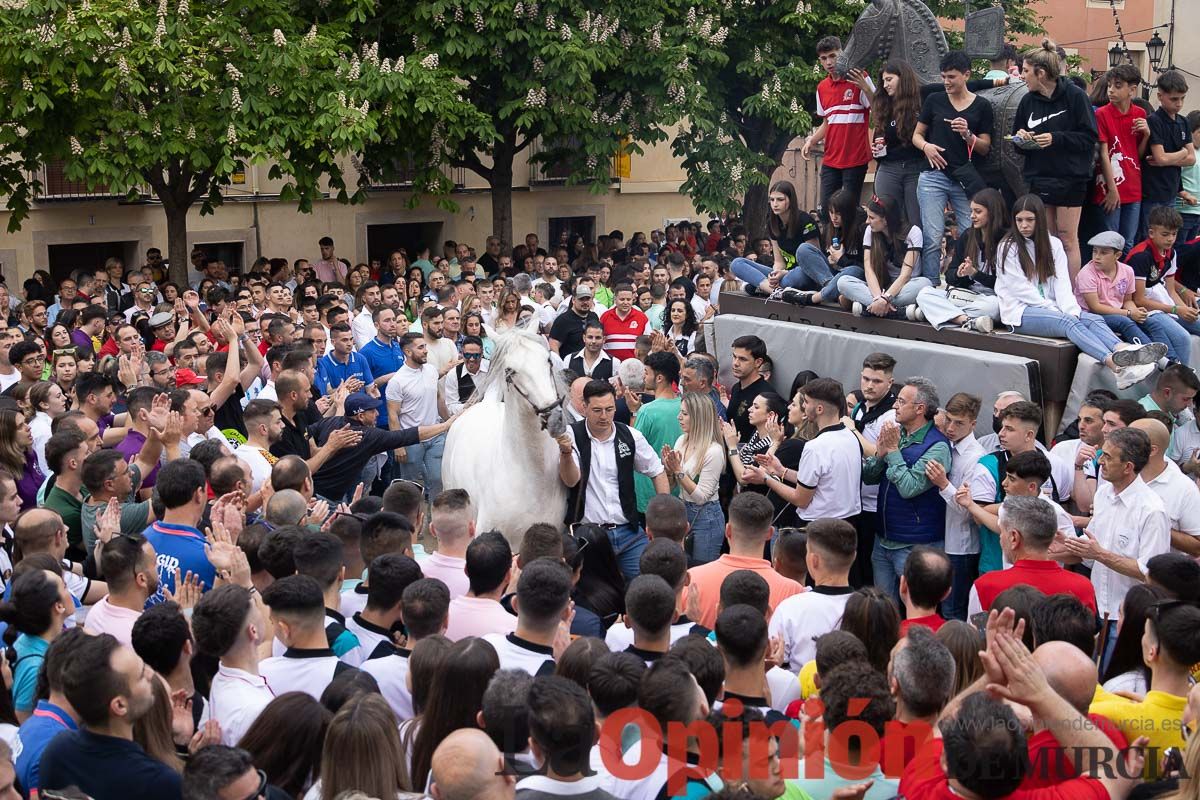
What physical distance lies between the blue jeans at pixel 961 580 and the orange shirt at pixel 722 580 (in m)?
1.97

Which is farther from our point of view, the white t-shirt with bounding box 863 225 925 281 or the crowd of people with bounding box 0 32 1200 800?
the white t-shirt with bounding box 863 225 925 281

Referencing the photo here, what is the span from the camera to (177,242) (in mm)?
17562

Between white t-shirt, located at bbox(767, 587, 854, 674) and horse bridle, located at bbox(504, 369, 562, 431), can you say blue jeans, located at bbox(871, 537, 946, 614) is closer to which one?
horse bridle, located at bbox(504, 369, 562, 431)

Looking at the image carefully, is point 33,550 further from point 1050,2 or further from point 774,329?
point 1050,2

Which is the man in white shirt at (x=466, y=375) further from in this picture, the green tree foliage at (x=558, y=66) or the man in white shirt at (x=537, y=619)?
the green tree foliage at (x=558, y=66)

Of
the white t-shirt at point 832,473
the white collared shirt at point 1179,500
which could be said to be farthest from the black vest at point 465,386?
the white collared shirt at point 1179,500

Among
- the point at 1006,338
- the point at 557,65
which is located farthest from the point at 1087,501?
the point at 557,65

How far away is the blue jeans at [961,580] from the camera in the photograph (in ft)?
25.7

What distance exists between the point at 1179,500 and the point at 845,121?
18.0 ft

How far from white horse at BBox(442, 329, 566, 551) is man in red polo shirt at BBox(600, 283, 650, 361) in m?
4.50

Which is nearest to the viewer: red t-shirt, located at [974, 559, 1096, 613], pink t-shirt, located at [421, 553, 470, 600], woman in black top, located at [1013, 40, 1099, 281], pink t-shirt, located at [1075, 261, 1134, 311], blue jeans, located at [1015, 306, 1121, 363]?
red t-shirt, located at [974, 559, 1096, 613]

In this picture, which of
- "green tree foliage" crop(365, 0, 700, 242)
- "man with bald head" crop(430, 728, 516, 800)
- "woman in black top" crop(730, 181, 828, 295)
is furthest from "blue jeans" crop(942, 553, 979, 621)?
"green tree foliage" crop(365, 0, 700, 242)

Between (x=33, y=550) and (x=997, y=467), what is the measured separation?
513cm

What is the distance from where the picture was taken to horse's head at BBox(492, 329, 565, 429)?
7.66m
